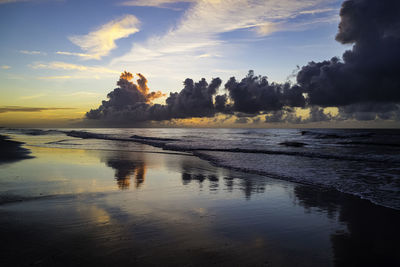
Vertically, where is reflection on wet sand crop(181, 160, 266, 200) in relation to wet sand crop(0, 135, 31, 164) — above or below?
below

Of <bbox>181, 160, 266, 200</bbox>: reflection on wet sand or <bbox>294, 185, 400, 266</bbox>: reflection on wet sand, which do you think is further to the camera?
<bbox>181, 160, 266, 200</bbox>: reflection on wet sand

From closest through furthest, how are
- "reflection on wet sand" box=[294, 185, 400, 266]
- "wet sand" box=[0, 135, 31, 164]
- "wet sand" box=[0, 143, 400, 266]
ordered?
1. "wet sand" box=[0, 143, 400, 266]
2. "reflection on wet sand" box=[294, 185, 400, 266]
3. "wet sand" box=[0, 135, 31, 164]

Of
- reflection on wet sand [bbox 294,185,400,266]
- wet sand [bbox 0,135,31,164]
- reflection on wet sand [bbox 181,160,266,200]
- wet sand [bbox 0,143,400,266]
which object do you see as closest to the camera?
wet sand [bbox 0,143,400,266]

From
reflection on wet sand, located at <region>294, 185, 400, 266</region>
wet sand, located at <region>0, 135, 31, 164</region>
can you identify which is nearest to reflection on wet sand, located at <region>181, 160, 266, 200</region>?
reflection on wet sand, located at <region>294, 185, 400, 266</region>

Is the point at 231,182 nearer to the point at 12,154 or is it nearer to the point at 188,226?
the point at 188,226

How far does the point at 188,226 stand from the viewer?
5.52 m

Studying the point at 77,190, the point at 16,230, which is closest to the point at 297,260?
the point at 16,230

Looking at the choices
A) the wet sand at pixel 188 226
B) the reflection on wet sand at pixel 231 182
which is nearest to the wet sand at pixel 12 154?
the wet sand at pixel 188 226

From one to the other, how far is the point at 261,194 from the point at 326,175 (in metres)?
5.91

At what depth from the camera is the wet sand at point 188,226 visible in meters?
4.12

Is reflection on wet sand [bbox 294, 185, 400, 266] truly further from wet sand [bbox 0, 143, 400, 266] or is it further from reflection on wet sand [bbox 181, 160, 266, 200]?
reflection on wet sand [bbox 181, 160, 266, 200]

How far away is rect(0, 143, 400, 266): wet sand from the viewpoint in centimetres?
412

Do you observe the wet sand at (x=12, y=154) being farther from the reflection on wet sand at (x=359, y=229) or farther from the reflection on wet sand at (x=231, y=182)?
the reflection on wet sand at (x=359, y=229)

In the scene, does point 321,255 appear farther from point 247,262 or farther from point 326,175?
point 326,175
